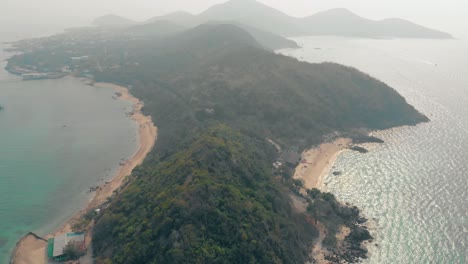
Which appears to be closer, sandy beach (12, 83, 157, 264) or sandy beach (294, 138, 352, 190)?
sandy beach (12, 83, 157, 264)

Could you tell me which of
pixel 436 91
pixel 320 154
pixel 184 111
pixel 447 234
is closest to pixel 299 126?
pixel 320 154

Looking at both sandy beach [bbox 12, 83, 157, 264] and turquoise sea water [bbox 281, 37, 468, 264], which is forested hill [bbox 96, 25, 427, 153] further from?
turquoise sea water [bbox 281, 37, 468, 264]

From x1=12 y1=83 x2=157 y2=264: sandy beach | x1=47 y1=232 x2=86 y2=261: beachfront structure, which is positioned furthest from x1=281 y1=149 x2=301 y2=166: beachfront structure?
A: x1=47 y1=232 x2=86 y2=261: beachfront structure

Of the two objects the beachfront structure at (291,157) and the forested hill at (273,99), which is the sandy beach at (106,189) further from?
the beachfront structure at (291,157)

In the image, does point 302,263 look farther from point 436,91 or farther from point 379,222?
point 436,91

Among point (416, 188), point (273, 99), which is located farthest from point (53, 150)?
point (416, 188)

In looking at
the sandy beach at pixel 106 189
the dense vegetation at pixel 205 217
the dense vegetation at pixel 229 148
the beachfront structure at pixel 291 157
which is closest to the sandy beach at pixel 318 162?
the beachfront structure at pixel 291 157
